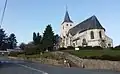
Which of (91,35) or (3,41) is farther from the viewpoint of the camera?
(3,41)

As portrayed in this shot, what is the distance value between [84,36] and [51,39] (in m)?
14.0

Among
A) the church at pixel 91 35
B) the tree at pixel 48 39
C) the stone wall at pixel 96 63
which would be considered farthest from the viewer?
the tree at pixel 48 39

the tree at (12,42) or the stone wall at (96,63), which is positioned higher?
the tree at (12,42)

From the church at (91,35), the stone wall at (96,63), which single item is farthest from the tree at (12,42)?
the stone wall at (96,63)

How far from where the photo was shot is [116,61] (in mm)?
36406

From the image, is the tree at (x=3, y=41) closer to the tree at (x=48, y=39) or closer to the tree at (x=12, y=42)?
the tree at (x=12, y=42)

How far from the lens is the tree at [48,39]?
315 ft

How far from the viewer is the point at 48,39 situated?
9850 cm

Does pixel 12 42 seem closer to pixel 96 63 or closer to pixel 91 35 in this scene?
pixel 91 35

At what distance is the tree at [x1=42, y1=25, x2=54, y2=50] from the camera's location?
96125 mm

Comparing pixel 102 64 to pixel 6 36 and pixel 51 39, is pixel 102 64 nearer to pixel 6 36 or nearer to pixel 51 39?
pixel 51 39

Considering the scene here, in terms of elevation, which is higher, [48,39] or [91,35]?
[91,35]

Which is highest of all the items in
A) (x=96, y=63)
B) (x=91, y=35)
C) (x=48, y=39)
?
(x=91, y=35)

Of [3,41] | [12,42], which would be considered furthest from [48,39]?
[12,42]
